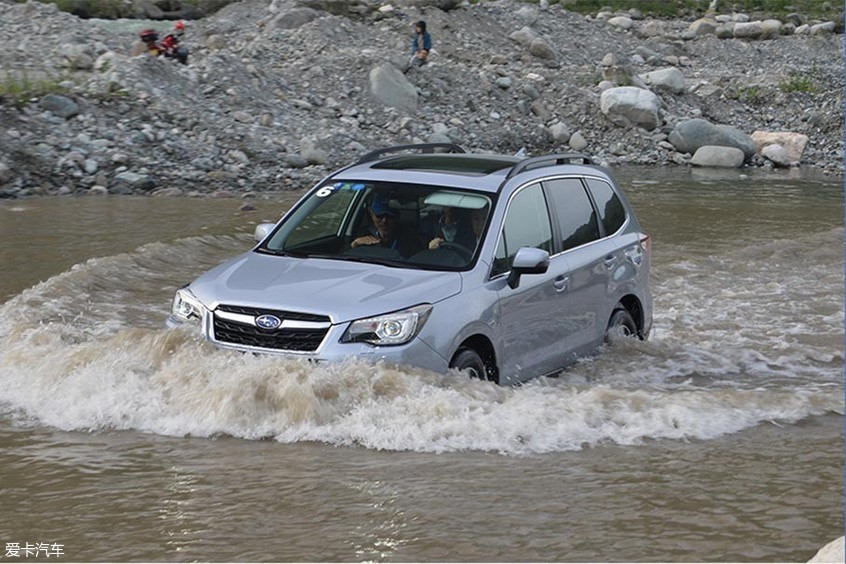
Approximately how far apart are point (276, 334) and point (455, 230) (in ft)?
5.25

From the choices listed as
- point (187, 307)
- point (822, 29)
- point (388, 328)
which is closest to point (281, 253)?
point (187, 307)

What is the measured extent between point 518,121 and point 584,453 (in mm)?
22924

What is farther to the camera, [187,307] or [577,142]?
[577,142]

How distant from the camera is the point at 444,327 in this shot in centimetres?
833

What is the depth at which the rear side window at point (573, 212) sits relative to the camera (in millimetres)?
9977

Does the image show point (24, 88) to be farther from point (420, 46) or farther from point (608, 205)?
point (608, 205)

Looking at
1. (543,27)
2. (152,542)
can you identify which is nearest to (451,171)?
(152,542)

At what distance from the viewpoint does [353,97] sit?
95.4 ft

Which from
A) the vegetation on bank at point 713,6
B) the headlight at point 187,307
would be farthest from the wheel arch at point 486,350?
the vegetation on bank at point 713,6

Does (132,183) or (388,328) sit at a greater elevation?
(388,328)

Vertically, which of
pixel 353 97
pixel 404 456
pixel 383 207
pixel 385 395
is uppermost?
pixel 383 207

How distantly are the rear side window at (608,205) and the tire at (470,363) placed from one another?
2274 millimetres

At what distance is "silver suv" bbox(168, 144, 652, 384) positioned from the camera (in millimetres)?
8203

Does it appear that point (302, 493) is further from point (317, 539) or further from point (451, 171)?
point (451, 171)
